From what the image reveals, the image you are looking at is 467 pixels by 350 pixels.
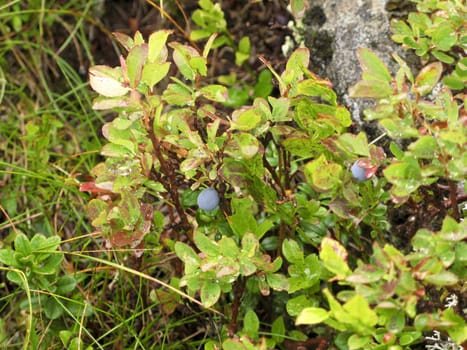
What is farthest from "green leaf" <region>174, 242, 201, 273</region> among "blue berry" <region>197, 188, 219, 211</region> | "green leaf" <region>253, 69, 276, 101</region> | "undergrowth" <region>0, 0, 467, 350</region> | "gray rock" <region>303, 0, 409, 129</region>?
"green leaf" <region>253, 69, 276, 101</region>

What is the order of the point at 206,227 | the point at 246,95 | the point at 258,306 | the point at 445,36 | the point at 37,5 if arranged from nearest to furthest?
the point at 445,36, the point at 206,227, the point at 258,306, the point at 246,95, the point at 37,5

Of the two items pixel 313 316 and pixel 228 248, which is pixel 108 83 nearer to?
pixel 228 248

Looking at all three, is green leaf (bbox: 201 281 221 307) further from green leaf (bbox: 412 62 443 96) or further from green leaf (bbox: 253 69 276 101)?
green leaf (bbox: 253 69 276 101)

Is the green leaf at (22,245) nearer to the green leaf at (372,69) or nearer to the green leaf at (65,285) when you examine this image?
the green leaf at (65,285)

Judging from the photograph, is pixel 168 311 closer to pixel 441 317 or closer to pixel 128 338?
pixel 128 338

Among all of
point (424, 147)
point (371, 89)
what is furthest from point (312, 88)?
point (424, 147)

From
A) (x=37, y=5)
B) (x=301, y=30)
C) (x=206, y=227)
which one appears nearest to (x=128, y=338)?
(x=206, y=227)
